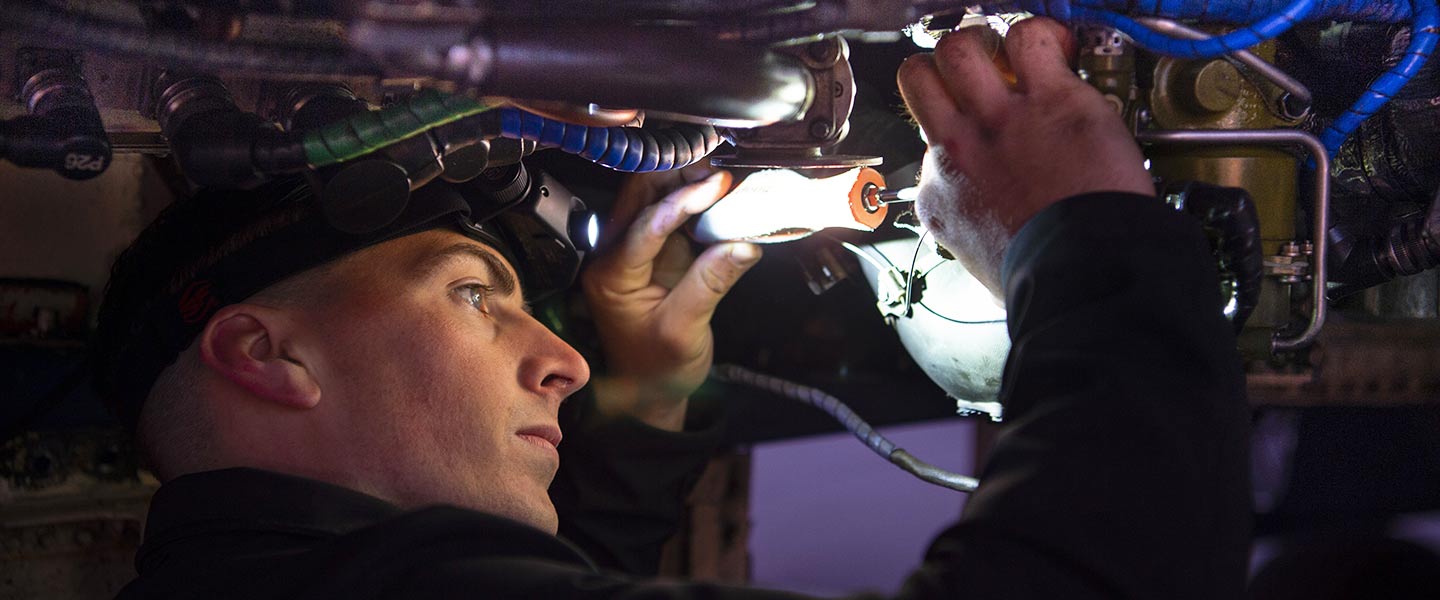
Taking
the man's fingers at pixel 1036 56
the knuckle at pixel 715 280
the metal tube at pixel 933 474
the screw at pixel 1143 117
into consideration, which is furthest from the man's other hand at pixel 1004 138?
the knuckle at pixel 715 280

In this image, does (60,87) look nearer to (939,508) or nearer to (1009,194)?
(1009,194)

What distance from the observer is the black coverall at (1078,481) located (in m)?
0.80

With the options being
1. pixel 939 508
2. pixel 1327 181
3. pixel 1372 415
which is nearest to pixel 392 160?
pixel 1327 181

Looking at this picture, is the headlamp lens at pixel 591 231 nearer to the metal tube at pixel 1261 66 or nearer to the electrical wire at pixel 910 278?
the electrical wire at pixel 910 278

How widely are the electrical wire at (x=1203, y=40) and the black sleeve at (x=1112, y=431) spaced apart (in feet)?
0.53

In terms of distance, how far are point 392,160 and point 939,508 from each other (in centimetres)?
523

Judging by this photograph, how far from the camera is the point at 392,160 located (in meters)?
1.06

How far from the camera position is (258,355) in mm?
1325

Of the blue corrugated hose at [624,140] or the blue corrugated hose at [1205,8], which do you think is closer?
the blue corrugated hose at [1205,8]

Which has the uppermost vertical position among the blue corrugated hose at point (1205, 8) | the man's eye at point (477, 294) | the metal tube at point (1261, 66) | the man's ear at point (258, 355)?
the blue corrugated hose at point (1205, 8)

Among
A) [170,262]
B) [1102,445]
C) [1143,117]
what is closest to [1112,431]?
[1102,445]

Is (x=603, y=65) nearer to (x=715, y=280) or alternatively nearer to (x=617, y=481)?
(x=715, y=280)

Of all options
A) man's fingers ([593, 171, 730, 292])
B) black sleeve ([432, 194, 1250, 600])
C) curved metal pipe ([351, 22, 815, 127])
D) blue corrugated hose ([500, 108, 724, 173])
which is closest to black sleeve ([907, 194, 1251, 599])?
black sleeve ([432, 194, 1250, 600])

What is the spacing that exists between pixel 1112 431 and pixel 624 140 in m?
0.58
